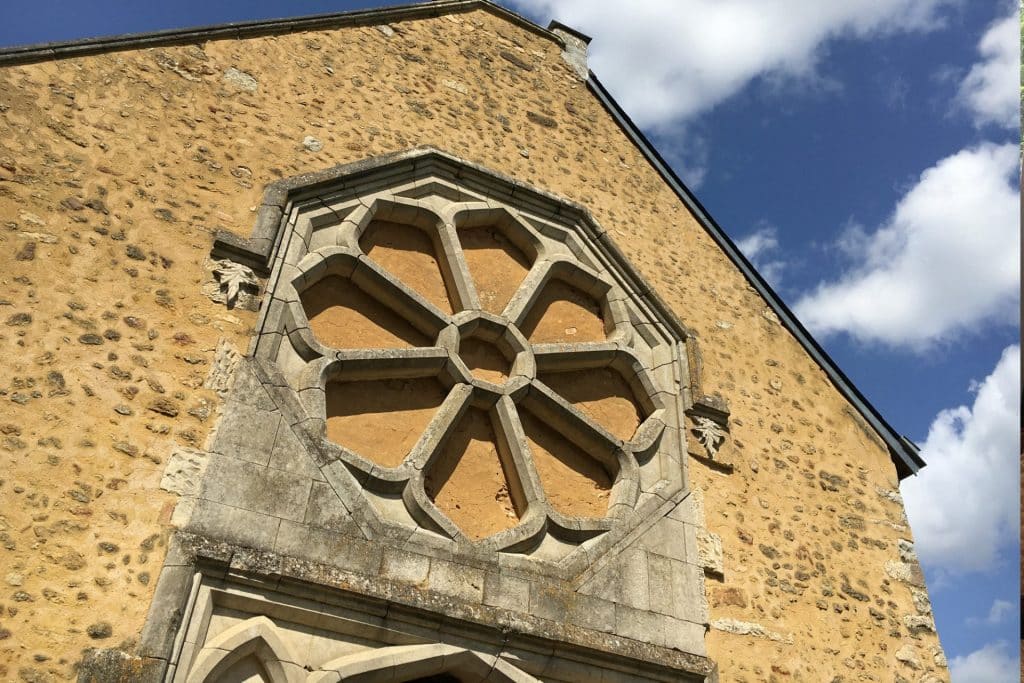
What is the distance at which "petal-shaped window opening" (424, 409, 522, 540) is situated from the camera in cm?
530

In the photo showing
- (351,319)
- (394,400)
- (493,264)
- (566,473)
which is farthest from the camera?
(493,264)

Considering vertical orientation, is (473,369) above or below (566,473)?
above

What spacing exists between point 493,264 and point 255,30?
7.68 feet

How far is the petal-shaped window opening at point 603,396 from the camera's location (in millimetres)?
6270

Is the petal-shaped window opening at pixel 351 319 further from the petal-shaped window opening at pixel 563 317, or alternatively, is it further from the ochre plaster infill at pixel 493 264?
the petal-shaped window opening at pixel 563 317

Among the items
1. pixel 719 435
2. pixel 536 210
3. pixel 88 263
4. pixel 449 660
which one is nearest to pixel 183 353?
pixel 88 263

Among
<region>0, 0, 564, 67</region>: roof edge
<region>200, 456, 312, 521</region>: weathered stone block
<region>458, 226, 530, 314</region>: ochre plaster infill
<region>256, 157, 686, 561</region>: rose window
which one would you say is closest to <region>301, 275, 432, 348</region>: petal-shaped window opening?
<region>256, 157, 686, 561</region>: rose window

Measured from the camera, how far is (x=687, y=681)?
5.14 m

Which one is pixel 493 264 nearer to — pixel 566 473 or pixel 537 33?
pixel 566 473

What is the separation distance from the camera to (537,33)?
28.1 ft

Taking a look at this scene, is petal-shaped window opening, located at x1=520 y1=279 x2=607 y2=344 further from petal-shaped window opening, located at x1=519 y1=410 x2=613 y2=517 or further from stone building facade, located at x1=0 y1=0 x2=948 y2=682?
→ petal-shaped window opening, located at x1=519 y1=410 x2=613 y2=517

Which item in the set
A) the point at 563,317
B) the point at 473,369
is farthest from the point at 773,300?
the point at 473,369

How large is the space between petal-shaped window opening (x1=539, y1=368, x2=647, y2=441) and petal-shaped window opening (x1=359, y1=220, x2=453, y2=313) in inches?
36.8

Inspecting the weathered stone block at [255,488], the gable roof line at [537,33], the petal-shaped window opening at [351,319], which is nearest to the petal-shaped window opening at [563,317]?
the petal-shaped window opening at [351,319]
